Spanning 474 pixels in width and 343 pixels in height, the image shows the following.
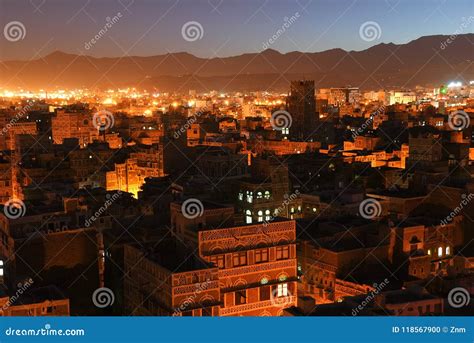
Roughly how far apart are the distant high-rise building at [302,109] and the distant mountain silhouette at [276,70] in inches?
657

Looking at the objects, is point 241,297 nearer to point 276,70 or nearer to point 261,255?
point 261,255

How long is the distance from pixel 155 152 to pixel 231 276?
27.5 feet

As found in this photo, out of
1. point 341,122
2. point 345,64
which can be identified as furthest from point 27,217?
point 345,64

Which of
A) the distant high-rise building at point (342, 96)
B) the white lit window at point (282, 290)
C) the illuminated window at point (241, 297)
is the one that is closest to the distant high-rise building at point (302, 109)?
the white lit window at point (282, 290)

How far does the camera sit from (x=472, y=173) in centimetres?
1265

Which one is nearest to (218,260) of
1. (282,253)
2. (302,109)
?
(282,253)

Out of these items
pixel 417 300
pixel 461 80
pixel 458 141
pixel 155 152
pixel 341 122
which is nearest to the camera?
pixel 417 300

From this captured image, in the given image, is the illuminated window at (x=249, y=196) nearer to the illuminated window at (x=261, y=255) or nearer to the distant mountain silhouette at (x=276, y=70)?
the illuminated window at (x=261, y=255)

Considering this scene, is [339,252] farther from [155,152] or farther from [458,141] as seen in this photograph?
[458,141]

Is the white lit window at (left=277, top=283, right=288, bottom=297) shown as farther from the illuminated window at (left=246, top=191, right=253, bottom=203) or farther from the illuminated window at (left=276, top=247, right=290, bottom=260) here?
the illuminated window at (left=246, top=191, right=253, bottom=203)

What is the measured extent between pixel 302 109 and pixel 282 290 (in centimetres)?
1614

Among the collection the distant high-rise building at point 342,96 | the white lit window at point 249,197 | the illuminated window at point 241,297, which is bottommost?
the illuminated window at point 241,297

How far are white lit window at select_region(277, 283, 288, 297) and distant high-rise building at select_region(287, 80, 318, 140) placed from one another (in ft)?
50.2

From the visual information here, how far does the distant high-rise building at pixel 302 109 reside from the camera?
22.5m
